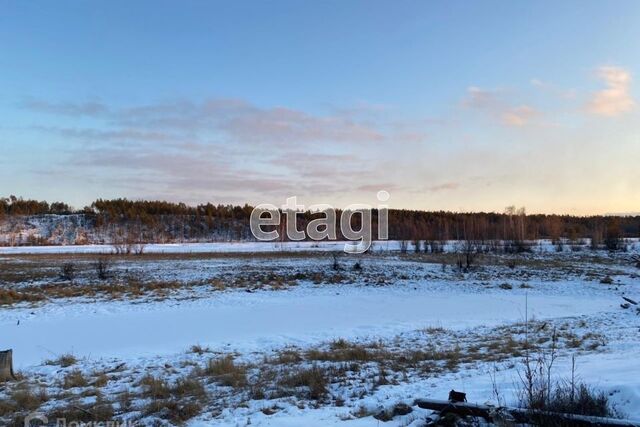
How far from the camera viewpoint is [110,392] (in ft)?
21.8

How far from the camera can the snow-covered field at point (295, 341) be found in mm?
5711

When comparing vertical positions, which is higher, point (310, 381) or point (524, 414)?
point (524, 414)

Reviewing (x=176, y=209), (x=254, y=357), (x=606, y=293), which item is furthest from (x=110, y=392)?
(x=176, y=209)

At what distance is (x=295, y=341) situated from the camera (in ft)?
34.9

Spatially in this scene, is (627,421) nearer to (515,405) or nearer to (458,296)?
(515,405)

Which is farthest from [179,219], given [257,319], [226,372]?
[226,372]

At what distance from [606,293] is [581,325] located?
9.48 meters

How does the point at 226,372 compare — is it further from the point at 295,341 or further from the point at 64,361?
the point at 64,361

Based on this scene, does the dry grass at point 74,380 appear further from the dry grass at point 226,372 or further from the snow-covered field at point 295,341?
the dry grass at point 226,372

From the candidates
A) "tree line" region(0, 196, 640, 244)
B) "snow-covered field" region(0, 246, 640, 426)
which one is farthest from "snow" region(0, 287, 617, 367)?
"tree line" region(0, 196, 640, 244)

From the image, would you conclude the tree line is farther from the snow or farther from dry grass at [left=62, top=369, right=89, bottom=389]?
dry grass at [left=62, top=369, right=89, bottom=389]

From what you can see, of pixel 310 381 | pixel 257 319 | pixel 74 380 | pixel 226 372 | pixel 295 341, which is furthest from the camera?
pixel 257 319

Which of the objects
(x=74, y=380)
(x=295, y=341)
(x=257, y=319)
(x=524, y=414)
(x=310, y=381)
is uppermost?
(x=524, y=414)

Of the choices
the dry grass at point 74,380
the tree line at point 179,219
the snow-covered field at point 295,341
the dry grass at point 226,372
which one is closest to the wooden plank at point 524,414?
the snow-covered field at point 295,341
